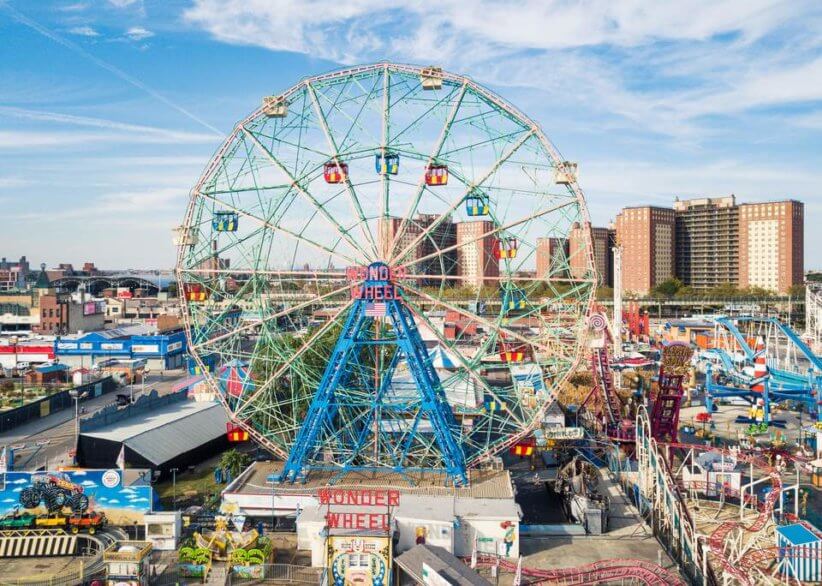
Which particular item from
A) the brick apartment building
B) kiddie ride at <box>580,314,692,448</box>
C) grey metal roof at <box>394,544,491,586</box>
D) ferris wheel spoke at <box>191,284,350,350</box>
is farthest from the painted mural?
the brick apartment building

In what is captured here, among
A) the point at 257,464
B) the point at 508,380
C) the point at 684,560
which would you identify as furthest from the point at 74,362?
the point at 684,560

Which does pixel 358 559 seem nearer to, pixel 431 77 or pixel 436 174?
pixel 436 174

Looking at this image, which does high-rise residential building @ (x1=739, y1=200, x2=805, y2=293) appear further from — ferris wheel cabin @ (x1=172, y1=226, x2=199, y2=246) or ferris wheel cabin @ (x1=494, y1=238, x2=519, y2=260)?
ferris wheel cabin @ (x1=172, y1=226, x2=199, y2=246)

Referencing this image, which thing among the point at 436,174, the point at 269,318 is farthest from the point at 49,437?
the point at 436,174

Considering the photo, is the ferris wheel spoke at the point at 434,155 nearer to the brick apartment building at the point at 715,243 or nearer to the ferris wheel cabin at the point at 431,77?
the ferris wheel cabin at the point at 431,77

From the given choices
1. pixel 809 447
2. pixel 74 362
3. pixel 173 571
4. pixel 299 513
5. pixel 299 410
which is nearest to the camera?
pixel 173 571

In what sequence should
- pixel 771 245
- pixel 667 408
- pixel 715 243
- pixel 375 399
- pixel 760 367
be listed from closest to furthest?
pixel 375 399, pixel 667 408, pixel 760 367, pixel 771 245, pixel 715 243

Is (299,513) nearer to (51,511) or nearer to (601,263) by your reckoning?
(51,511)

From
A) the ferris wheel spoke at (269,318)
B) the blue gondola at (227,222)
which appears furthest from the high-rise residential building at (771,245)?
the blue gondola at (227,222)
